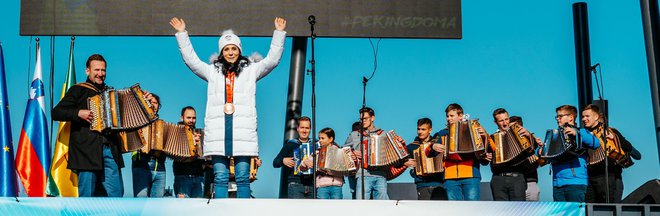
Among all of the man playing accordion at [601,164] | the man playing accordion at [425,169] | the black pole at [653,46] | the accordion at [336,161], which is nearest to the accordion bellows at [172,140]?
the accordion at [336,161]

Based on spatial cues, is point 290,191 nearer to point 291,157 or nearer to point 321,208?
point 291,157

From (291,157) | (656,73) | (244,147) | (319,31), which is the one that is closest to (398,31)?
(319,31)

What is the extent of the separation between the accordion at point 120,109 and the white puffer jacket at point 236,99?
53 centimetres

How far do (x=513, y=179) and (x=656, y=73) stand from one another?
191 centimetres

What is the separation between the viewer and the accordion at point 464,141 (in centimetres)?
1000

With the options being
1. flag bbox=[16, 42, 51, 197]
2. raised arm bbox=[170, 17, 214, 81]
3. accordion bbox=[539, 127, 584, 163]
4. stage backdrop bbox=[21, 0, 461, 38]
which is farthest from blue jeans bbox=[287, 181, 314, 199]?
flag bbox=[16, 42, 51, 197]

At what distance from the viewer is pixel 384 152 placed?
10.8 metres

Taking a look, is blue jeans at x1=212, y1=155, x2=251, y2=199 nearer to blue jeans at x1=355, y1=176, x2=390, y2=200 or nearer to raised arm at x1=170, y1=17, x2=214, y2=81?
raised arm at x1=170, y1=17, x2=214, y2=81

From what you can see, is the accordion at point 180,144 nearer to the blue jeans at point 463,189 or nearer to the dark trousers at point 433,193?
the dark trousers at point 433,193

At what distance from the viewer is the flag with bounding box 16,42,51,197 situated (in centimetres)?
1168

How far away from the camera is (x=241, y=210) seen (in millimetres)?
7234

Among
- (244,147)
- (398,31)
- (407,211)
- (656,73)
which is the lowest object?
(407,211)

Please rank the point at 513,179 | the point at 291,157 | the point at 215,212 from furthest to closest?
the point at 291,157 → the point at 513,179 → the point at 215,212

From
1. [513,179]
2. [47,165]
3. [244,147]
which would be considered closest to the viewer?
[244,147]
